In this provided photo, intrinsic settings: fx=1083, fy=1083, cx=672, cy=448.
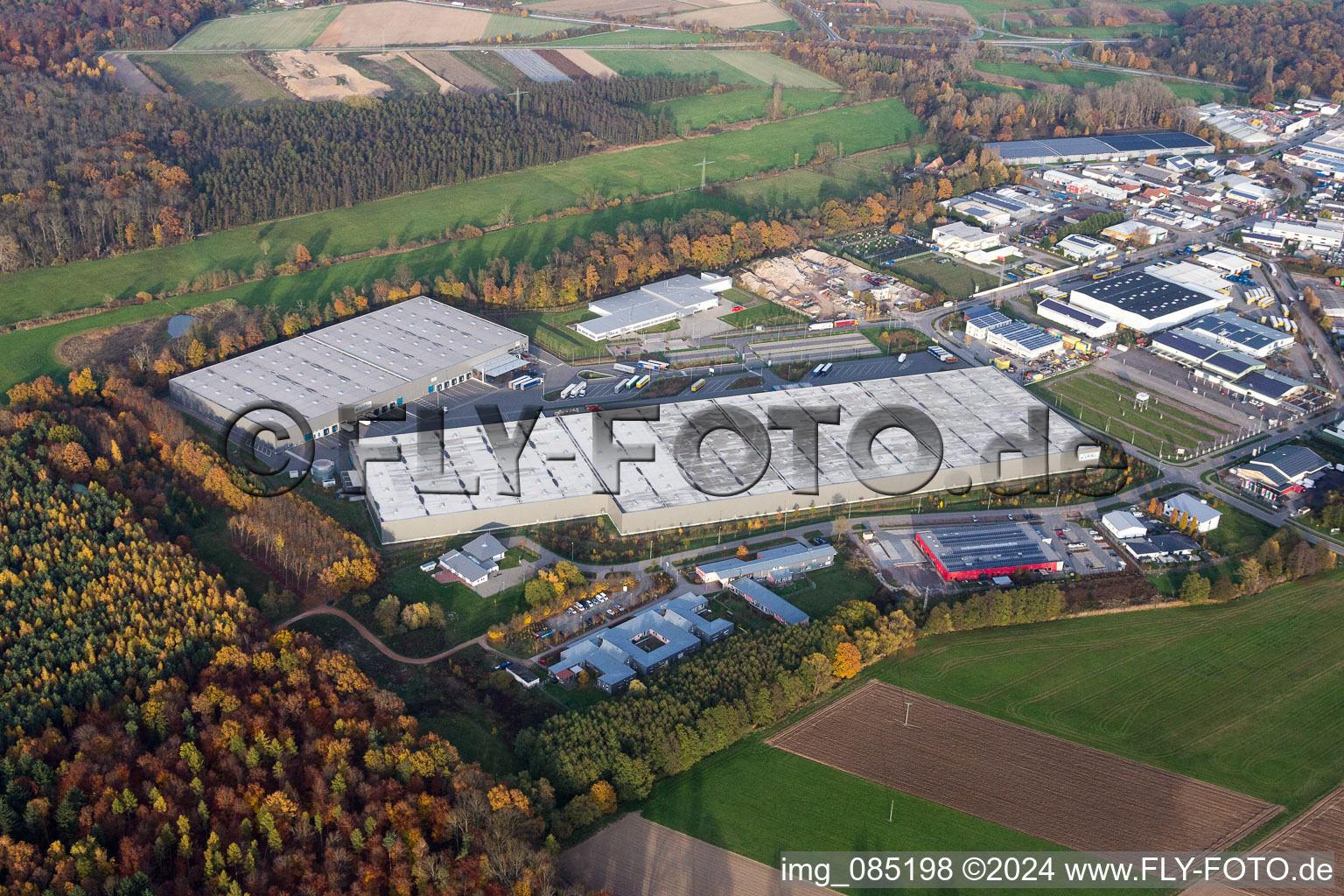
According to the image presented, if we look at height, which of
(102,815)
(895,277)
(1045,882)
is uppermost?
(895,277)

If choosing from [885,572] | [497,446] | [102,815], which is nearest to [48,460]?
[497,446]

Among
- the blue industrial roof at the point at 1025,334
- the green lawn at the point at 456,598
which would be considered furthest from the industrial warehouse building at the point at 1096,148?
the green lawn at the point at 456,598

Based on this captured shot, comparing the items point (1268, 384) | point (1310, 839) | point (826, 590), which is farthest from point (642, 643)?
point (1268, 384)

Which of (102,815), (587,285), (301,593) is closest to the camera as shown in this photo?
(102,815)

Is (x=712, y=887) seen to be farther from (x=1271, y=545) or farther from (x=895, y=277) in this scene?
(x=895, y=277)

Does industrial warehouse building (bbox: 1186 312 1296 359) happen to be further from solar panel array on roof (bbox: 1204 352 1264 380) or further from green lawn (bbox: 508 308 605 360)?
green lawn (bbox: 508 308 605 360)

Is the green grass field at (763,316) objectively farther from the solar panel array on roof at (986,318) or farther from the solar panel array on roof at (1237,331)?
the solar panel array on roof at (1237,331)

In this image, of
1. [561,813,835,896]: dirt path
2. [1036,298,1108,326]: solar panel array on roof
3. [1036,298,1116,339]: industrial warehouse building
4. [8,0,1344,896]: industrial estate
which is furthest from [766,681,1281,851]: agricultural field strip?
[1036,298,1108,326]: solar panel array on roof
